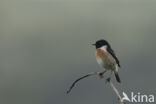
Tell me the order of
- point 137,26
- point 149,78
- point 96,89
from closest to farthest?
point 149,78, point 96,89, point 137,26

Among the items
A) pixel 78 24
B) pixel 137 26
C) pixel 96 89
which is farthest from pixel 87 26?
pixel 96 89

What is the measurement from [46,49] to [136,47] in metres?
2.44

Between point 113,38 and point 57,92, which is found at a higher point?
point 113,38

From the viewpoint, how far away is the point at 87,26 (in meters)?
20.6

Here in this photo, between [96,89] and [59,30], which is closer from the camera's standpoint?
[96,89]

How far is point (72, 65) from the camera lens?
17.4 metres

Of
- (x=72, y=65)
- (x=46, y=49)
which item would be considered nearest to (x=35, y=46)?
(x=46, y=49)

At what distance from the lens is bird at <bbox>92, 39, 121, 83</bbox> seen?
6.50 metres

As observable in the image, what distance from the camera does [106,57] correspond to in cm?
671

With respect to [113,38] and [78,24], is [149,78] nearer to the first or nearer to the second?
[113,38]

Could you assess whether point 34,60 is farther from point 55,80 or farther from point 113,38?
point 113,38

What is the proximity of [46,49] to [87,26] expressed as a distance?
6.97 ft

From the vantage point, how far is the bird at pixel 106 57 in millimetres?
6501

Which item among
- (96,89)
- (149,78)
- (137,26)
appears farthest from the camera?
(137,26)
